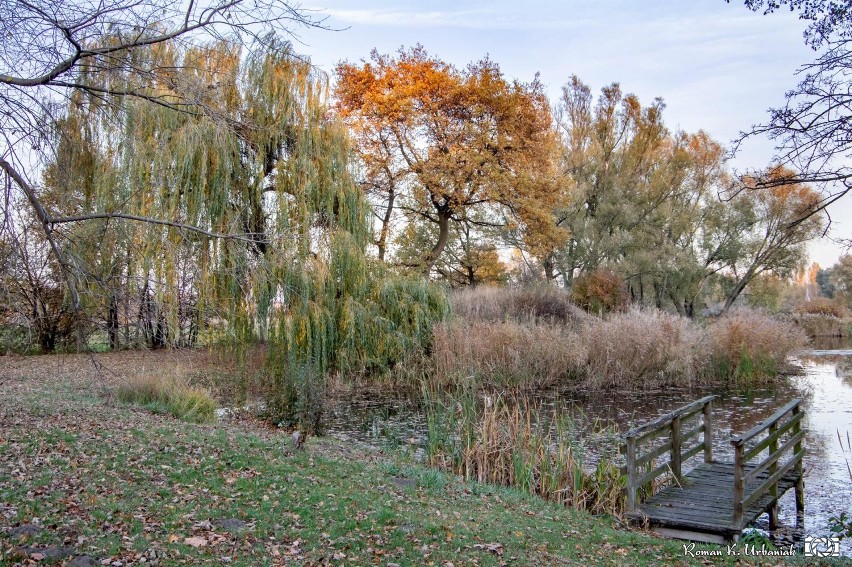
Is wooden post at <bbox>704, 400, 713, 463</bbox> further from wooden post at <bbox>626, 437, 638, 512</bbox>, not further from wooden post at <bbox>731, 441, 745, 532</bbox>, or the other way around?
wooden post at <bbox>626, 437, 638, 512</bbox>

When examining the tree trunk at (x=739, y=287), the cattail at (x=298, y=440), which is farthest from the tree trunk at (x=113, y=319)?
the tree trunk at (x=739, y=287)

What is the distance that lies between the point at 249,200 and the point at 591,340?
936 centimetres

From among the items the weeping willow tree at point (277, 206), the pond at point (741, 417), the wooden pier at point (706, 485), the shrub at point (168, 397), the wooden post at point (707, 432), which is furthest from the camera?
the weeping willow tree at point (277, 206)

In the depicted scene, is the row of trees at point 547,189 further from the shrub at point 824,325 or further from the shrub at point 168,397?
the shrub at point 168,397

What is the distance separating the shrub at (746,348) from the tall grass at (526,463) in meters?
10.5

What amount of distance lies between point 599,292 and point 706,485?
65.3 ft

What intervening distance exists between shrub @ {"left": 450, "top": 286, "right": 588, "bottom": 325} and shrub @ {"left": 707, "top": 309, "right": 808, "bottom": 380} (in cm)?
423

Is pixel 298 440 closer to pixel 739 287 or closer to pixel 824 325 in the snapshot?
pixel 739 287

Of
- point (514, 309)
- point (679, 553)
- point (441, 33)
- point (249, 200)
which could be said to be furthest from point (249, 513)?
point (514, 309)

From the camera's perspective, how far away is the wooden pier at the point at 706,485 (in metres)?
6.60

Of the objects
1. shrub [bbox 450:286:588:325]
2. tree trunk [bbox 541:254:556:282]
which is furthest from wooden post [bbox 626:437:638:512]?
tree trunk [bbox 541:254:556:282]

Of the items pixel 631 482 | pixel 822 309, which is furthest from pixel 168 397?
pixel 822 309

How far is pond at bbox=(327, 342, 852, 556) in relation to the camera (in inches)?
323

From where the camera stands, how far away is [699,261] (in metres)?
33.8
